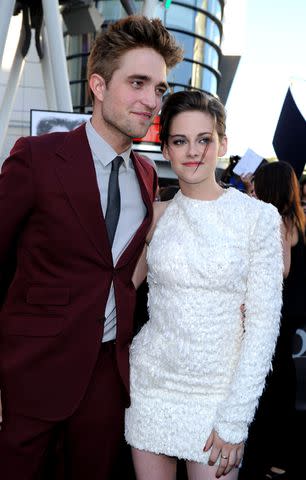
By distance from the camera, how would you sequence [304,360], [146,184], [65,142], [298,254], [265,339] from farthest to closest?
1. [304,360]
2. [298,254]
3. [146,184]
4. [65,142]
5. [265,339]

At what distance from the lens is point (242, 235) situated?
2.18 m

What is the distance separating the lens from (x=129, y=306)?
2299 mm

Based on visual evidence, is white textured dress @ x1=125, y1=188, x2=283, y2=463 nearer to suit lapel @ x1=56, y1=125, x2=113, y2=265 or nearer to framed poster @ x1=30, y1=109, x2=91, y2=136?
suit lapel @ x1=56, y1=125, x2=113, y2=265

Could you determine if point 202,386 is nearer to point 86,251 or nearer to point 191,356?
point 191,356

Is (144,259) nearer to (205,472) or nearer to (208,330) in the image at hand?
(208,330)

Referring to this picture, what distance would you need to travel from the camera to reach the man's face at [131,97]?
2.37 meters

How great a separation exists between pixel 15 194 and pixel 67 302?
445mm

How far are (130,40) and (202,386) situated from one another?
1428 millimetres

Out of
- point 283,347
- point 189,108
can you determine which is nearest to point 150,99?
point 189,108

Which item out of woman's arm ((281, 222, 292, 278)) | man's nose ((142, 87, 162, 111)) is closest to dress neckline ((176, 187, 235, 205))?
man's nose ((142, 87, 162, 111))

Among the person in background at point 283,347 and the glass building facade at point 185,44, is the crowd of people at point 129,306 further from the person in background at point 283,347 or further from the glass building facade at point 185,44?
the glass building facade at point 185,44

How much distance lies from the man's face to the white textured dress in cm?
48

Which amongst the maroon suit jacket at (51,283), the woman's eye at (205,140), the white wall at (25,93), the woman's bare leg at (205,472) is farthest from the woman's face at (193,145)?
the white wall at (25,93)

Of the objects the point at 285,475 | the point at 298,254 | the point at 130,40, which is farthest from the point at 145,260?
the point at 285,475
